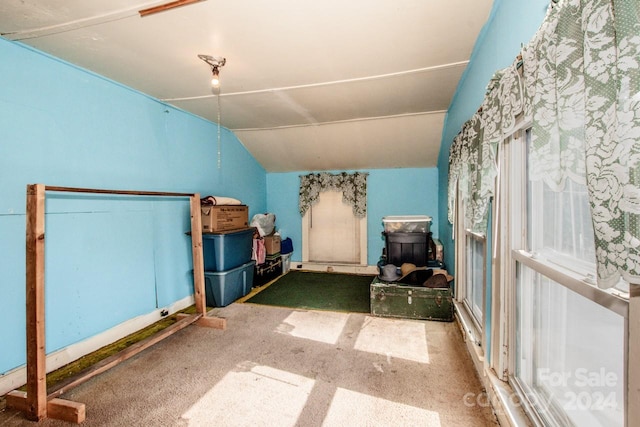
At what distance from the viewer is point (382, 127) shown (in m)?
3.84

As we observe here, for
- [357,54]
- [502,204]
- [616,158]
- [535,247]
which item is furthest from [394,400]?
[357,54]

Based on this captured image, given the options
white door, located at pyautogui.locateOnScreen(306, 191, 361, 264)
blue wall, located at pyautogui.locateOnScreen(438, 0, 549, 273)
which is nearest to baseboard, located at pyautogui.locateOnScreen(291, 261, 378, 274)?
white door, located at pyautogui.locateOnScreen(306, 191, 361, 264)

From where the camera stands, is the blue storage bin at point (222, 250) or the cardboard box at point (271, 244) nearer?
the blue storage bin at point (222, 250)

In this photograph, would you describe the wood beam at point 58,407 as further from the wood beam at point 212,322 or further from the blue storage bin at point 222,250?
the blue storage bin at point 222,250

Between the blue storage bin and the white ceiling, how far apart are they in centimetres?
149

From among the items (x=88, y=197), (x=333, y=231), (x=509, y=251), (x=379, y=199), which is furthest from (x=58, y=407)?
(x=379, y=199)

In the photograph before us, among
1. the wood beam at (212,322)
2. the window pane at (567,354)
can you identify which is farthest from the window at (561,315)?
the wood beam at (212,322)

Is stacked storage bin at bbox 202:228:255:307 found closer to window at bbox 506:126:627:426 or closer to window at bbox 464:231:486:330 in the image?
window at bbox 464:231:486:330

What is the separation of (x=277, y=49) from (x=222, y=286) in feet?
8.20

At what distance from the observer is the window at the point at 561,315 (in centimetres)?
92

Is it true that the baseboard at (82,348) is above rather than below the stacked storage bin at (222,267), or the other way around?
below

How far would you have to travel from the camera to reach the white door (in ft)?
16.3

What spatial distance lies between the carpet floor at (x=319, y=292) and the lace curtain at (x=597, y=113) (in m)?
2.66

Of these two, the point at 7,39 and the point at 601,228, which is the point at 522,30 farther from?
the point at 7,39
